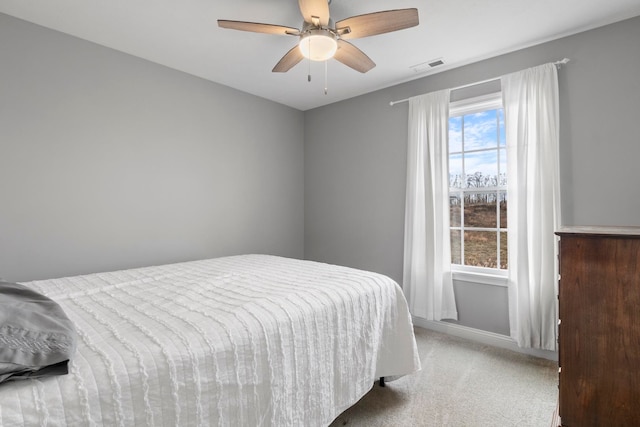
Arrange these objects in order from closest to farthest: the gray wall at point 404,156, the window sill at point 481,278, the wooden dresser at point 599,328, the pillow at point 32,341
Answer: the pillow at point 32,341
the wooden dresser at point 599,328
the gray wall at point 404,156
the window sill at point 481,278

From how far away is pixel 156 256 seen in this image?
2875 millimetres

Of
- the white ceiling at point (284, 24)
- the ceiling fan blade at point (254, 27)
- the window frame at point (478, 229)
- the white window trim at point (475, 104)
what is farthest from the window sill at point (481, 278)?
the ceiling fan blade at point (254, 27)

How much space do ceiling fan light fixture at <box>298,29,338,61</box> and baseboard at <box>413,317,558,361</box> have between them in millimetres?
2636

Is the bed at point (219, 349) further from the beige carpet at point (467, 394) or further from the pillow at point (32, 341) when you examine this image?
the beige carpet at point (467, 394)

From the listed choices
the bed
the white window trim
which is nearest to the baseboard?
the bed

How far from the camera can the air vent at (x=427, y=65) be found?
9.14ft

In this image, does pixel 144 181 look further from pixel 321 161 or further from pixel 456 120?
pixel 456 120

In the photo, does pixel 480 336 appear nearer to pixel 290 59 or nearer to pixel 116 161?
pixel 290 59

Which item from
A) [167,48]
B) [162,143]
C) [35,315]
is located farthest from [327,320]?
[167,48]

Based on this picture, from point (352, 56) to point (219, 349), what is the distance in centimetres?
203

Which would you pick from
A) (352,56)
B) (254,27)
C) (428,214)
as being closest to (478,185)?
(428,214)

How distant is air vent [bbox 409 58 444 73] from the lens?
279 centimetres

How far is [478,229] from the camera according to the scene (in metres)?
2.92

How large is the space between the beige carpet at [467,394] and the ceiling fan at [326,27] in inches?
88.7
